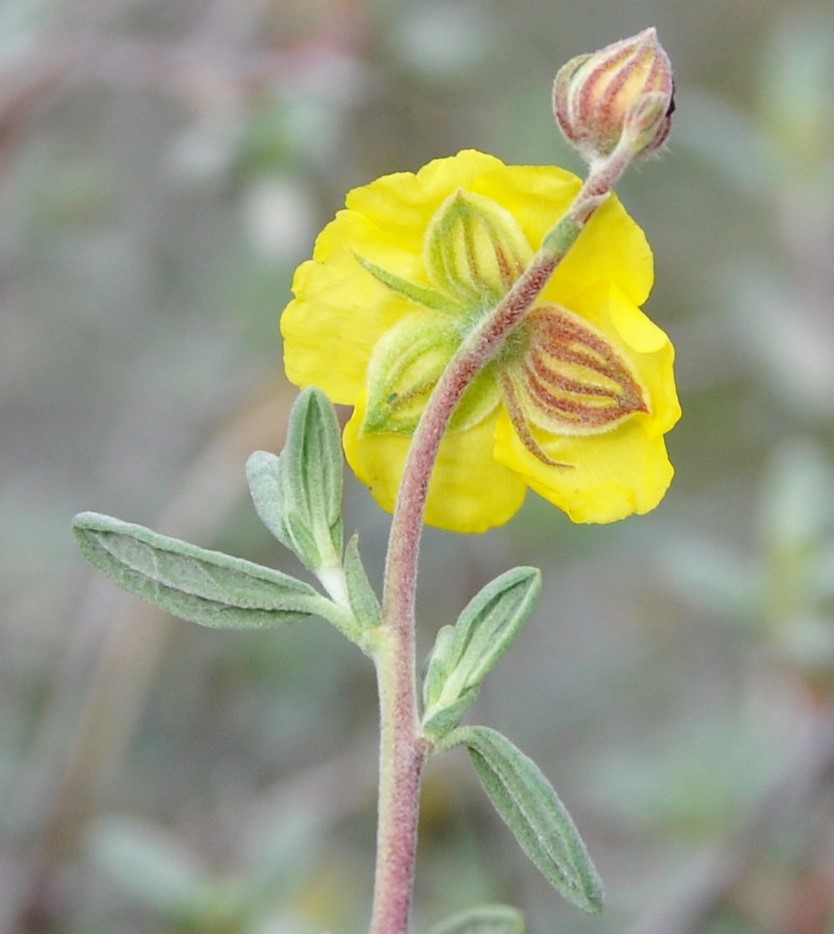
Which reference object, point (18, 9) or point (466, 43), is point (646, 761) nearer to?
point (466, 43)

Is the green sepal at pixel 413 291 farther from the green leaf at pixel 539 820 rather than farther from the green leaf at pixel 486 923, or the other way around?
the green leaf at pixel 486 923

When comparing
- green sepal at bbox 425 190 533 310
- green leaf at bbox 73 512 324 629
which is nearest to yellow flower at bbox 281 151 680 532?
green sepal at bbox 425 190 533 310

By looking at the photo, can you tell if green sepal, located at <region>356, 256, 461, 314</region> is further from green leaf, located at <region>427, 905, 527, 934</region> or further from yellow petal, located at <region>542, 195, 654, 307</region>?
green leaf, located at <region>427, 905, 527, 934</region>

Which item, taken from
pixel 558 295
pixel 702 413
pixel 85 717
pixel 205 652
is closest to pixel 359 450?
pixel 558 295

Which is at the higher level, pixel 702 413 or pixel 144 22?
pixel 144 22

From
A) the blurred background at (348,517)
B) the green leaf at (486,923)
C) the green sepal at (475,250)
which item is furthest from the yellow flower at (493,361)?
the blurred background at (348,517)

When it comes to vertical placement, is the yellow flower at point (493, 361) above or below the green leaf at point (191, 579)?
above
